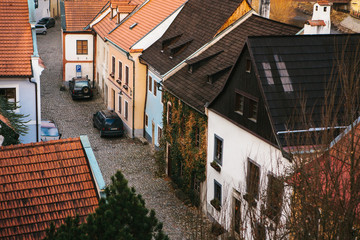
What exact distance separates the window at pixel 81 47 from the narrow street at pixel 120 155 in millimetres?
3465

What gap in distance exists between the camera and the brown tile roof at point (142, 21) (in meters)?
41.4

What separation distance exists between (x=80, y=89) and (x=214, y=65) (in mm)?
20093

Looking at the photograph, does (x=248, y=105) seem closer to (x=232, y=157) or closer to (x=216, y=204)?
(x=232, y=157)

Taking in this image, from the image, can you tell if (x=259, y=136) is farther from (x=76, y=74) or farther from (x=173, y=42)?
(x=76, y=74)

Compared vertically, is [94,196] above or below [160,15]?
below

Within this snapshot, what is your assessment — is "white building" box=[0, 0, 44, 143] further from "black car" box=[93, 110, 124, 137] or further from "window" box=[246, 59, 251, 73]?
"window" box=[246, 59, 251, 73]

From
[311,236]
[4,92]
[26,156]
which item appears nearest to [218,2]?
[4,92]

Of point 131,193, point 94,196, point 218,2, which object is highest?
point 218,2

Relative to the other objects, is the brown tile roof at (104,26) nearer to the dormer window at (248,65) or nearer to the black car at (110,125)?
the black car at (110,125)

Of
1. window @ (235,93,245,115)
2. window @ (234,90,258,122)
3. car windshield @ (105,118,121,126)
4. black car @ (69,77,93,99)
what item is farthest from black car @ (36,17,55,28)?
window @ (234,90,258,122)

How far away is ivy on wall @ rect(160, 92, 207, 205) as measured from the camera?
99.1 feet

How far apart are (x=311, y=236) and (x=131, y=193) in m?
4.71

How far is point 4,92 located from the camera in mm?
31188

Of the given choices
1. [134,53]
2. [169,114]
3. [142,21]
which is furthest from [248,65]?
[142,21]
